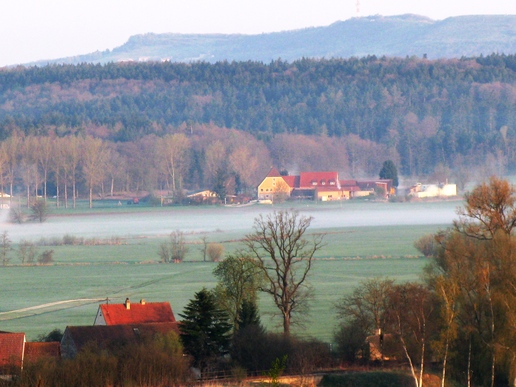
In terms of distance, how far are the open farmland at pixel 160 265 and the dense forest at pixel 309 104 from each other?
58257 millimetres

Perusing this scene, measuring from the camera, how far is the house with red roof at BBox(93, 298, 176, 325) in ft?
90.8

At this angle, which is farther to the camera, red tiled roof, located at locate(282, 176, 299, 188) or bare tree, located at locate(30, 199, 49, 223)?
red tiled roof, located at locate(282, 176, 299, 188)

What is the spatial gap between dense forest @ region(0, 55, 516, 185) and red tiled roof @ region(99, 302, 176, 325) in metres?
109

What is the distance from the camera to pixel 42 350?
24.8 m

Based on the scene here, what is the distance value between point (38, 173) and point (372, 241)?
5138 centimetres

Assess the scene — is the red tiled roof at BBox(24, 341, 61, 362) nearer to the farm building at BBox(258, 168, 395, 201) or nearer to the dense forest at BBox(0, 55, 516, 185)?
the farm building at BBox(258, 168, 395, 201)

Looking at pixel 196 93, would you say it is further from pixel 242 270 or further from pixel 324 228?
pixel 242 270

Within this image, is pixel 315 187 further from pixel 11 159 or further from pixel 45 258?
pixel 45 258

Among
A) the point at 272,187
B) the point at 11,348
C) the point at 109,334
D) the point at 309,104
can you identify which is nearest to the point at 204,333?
the point at 109,334

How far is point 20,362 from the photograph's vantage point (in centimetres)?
2261

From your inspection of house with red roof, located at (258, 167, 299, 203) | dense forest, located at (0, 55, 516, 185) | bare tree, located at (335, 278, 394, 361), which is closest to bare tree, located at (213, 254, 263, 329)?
A: bare tree, located at (335, 278, 394, 361)

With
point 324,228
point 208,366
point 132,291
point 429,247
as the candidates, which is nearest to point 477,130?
point 324,228

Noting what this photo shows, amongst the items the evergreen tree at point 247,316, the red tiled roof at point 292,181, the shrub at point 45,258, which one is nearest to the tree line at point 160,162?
the red tiled roof at point 292,181

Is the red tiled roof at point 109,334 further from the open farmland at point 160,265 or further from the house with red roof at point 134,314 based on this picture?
the open farmland at point 160,265
